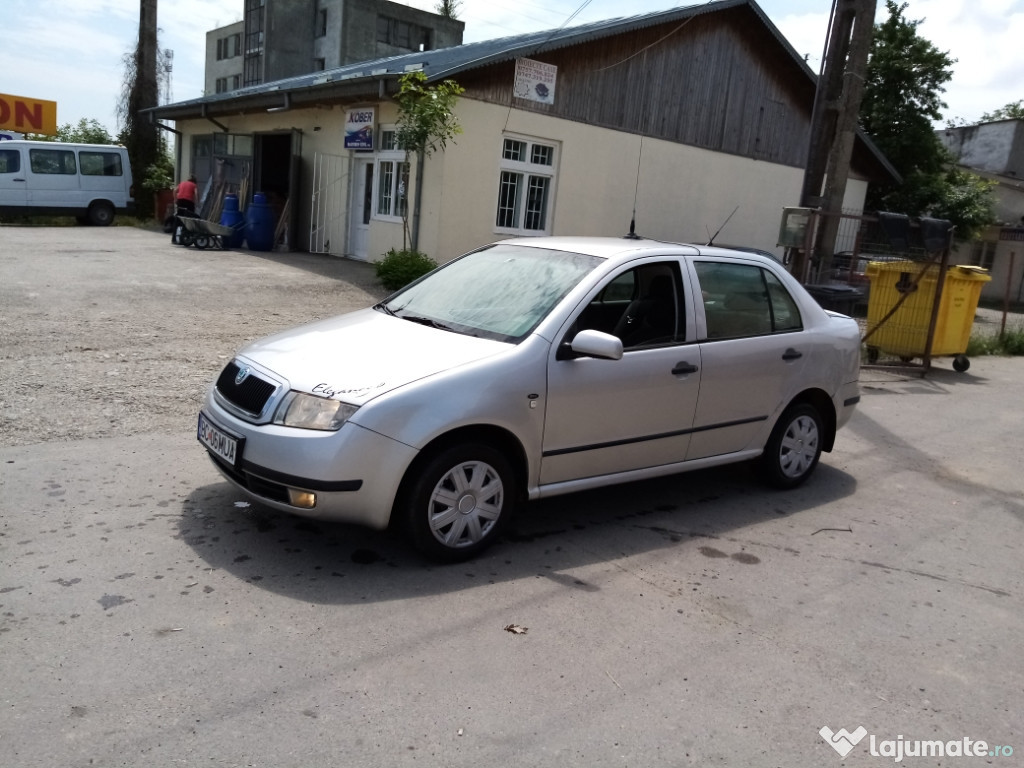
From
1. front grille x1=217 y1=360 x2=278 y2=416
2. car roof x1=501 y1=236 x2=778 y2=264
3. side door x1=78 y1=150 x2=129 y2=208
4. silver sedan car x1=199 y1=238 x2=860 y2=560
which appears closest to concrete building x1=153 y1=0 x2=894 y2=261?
side door x1=78 y1=150 x2=129 y2=208

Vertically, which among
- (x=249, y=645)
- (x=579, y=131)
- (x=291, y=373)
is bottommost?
(x=249, y=645)

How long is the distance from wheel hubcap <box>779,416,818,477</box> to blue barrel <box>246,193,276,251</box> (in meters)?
13.7

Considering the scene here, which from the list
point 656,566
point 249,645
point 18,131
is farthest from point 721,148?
point 18,131

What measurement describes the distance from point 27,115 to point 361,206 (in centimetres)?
2762

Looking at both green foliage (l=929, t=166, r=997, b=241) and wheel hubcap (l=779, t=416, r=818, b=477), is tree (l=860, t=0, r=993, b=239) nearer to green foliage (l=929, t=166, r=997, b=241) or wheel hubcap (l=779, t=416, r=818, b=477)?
green foliage (l=929, t=166, r=997, b=241)

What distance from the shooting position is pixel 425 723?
2.98 m

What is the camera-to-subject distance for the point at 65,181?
22.0 m

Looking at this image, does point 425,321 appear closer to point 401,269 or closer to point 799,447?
point 799,447

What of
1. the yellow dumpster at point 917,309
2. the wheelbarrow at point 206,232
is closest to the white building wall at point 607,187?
the wheelbarrow at point 206,232

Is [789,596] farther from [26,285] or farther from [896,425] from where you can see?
[26,285]

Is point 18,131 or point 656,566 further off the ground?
point 18,131

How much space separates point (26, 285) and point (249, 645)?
908 centimetres

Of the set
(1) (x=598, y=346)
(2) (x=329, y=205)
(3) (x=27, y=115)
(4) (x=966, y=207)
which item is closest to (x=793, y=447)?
(1) (x=598, y=346)

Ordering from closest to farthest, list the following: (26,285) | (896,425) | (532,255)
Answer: (532,255) < (896,425) < (26,285)
